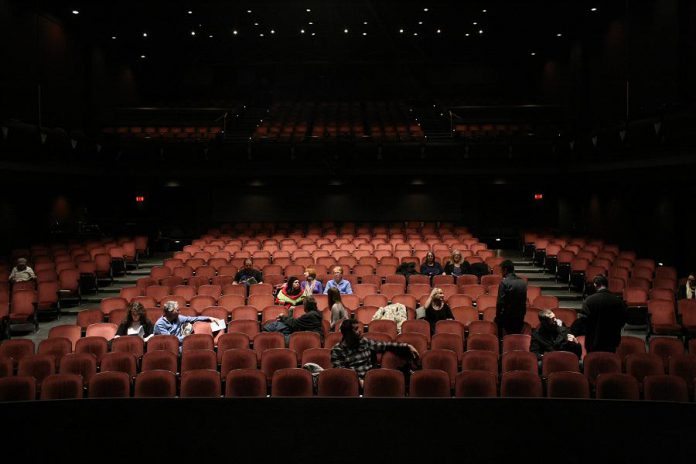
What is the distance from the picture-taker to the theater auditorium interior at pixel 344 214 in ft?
10.8

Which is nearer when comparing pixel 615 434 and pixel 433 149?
pixel 615 434

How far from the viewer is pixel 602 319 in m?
6.89

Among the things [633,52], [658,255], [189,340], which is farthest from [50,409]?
[633,52]

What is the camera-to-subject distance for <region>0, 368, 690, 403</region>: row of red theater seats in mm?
5727

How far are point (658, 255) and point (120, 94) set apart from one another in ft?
58.5

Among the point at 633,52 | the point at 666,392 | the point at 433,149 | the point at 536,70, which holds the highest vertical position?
the point at 536,70

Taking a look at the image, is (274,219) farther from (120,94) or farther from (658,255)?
(658,255)

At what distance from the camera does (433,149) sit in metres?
18.2

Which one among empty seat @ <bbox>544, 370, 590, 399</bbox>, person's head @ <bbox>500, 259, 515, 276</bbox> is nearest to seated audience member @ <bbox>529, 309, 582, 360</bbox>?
person's head @ <bbox>500, 259, 515, 276</bbox>

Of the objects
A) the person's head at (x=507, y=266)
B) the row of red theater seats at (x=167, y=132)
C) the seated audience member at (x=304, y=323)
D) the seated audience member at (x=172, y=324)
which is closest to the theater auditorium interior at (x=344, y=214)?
the row of red theater seats at (x=167, y=132)

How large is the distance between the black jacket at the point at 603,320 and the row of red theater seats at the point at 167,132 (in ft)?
45.3

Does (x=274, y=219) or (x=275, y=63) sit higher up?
(x=275, y=63)

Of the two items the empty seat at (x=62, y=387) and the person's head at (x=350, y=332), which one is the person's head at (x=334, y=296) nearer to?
the person's head at (x=350, y=332)

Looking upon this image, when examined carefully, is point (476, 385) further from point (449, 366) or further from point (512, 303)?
point (512, 303)
